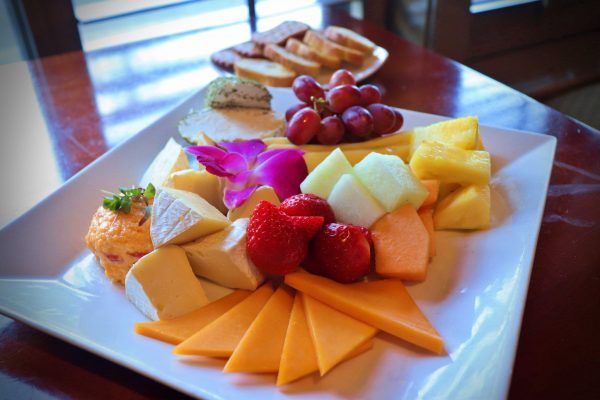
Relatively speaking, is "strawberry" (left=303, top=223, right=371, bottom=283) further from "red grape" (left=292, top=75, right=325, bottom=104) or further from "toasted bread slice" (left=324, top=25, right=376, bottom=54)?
"toasted bread slice" (left=324, top=25, right=376, bottom=54)

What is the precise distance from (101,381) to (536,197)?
89cm

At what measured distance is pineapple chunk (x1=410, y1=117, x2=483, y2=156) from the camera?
1165mm

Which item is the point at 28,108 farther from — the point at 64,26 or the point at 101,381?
the point at 101,381

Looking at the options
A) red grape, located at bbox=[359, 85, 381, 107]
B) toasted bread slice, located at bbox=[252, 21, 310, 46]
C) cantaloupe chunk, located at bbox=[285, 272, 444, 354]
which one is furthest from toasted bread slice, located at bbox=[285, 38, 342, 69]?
cantaloupe chunk, located at bbox=[285, 272, 444, 354]

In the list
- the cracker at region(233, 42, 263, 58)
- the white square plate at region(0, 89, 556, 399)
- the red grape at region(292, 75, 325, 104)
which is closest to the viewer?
the white square plate at region(0, 89, 556, 399)

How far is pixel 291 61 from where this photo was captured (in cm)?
194

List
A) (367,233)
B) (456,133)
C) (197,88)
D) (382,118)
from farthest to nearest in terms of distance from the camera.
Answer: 1. (197,88)
2. (382,118)
3. (456,133)
4. (367,233)

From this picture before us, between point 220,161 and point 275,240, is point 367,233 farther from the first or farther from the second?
point 220,161

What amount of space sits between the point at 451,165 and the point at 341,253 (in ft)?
1.12

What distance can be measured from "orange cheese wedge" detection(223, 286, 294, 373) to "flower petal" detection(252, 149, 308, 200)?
324mm

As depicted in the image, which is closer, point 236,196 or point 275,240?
point 275,240

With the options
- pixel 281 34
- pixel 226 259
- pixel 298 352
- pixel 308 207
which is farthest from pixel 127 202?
pixel 281 34

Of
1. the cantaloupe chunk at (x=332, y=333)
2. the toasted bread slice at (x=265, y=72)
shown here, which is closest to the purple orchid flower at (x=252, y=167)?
the cantaloupe chunk at (x=332, y=333)

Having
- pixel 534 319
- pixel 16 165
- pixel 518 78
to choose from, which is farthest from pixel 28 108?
pixel 518 78
